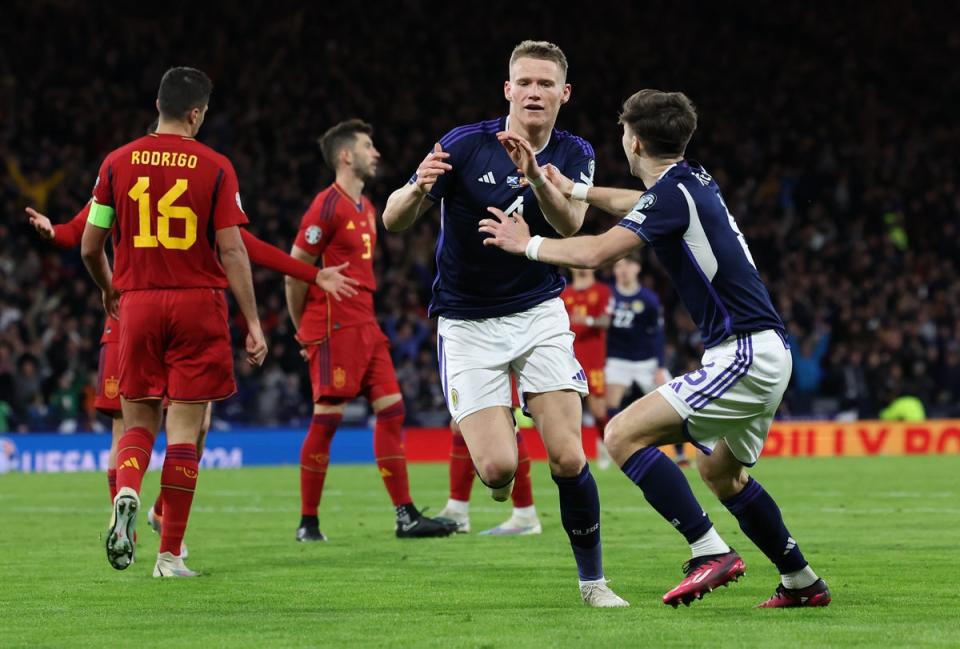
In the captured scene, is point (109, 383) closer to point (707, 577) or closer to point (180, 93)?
point (180, 93)

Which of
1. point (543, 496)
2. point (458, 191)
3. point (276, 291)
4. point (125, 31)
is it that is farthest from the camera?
point (125, 31)

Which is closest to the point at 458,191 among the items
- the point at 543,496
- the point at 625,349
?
the point at 543,496

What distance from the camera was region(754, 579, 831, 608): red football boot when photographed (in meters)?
6.31

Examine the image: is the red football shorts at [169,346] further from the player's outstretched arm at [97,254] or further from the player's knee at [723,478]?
the player's knee at [723,478]

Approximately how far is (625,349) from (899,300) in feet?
32.2

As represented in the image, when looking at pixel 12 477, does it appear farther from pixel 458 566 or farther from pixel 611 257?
pixel 611 257

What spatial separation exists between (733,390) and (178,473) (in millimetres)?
3063

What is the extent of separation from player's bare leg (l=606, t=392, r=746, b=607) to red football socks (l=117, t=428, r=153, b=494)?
244cm

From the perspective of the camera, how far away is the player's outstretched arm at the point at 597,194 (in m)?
6.77

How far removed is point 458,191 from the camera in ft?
23.7

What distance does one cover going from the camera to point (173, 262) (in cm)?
753

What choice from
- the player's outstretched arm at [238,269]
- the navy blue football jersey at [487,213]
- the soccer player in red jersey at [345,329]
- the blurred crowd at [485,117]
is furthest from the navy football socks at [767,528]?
the blurred crowd at [485,117]

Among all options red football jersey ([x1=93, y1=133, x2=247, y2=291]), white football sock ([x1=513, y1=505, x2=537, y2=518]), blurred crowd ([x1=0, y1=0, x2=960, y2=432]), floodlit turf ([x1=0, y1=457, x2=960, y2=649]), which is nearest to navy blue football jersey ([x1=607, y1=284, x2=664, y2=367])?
blurred crowd ([x1=0, y1=0, x2=960, y2=432])

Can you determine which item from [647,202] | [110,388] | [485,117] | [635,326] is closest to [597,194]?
[647,202]
